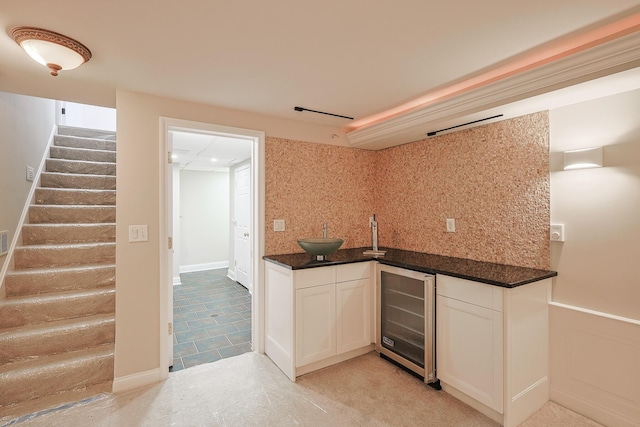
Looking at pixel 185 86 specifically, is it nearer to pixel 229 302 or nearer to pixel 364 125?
pixel 364 125

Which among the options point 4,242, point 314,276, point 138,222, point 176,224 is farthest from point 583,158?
point 176,224

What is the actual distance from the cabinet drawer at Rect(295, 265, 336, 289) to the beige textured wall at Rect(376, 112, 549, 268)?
3.80 feet

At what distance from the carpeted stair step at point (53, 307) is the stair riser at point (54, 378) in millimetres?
463

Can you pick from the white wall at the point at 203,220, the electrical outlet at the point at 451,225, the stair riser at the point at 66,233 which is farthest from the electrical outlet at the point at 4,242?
the electrical outlet at the point at 451,225

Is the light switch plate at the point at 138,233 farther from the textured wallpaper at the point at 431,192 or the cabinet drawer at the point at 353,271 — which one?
the cabinet drawer at the point at 353,271

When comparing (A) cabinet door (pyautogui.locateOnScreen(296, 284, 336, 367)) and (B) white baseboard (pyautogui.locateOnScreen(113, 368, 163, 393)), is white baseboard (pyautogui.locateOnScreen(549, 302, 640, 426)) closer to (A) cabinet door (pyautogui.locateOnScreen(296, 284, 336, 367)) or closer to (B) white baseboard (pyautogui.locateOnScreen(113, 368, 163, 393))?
(A) cabinet door (pyautogui.locateOnScreen(296, 284, 336, 367))

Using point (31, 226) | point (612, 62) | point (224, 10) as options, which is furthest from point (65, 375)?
point (612, 62)

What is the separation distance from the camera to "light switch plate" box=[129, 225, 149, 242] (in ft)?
7.72

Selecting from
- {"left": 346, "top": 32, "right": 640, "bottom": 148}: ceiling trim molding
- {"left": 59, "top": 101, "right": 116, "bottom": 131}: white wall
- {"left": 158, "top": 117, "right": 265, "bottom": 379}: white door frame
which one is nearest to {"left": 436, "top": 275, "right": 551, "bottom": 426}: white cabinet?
{"left": 346, "top": 32, "right": 640, "bottom": 148}: ceiling trim molding

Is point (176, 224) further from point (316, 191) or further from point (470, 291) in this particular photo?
point (470, 291)

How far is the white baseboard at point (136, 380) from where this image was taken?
2.29 metres

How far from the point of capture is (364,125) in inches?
133

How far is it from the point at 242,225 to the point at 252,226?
2232mm

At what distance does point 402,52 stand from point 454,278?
5.23ft
